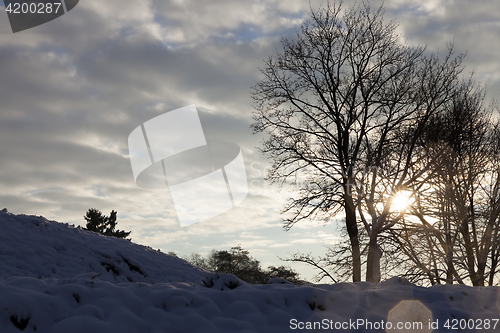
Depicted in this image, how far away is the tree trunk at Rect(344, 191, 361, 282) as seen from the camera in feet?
50.4

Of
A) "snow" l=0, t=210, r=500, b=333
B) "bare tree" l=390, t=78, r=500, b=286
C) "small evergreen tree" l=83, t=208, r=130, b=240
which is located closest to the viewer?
"snow" l=0, t=210, r=500, b=333

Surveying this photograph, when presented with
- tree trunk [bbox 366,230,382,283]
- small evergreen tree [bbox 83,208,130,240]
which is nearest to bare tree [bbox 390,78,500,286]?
tree trunk [bbox 366,230,382,283]

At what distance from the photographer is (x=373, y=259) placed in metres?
15.0

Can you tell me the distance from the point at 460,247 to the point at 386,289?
10.1 meters

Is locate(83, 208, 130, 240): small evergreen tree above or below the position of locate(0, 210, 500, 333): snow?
above

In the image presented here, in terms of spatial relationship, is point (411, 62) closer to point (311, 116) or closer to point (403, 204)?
point (311, 116)

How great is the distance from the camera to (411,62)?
16.5 m

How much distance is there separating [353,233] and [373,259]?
133cm

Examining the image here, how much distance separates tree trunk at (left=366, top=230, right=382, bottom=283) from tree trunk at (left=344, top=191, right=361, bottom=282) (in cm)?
47

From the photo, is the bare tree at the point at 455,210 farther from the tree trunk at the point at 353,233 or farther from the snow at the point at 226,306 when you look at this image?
the snow at the point at 226,306

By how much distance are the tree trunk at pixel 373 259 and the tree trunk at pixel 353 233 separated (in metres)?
0.47

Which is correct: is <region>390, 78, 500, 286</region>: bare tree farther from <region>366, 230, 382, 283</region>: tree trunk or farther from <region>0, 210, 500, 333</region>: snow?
<region>0, 210, 500, 333</region>: snow

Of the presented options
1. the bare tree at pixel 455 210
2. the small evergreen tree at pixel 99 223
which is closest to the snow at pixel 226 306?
the bare tree at pixel 455 210

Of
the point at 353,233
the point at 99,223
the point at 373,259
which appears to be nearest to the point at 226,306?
the point at 373,259
